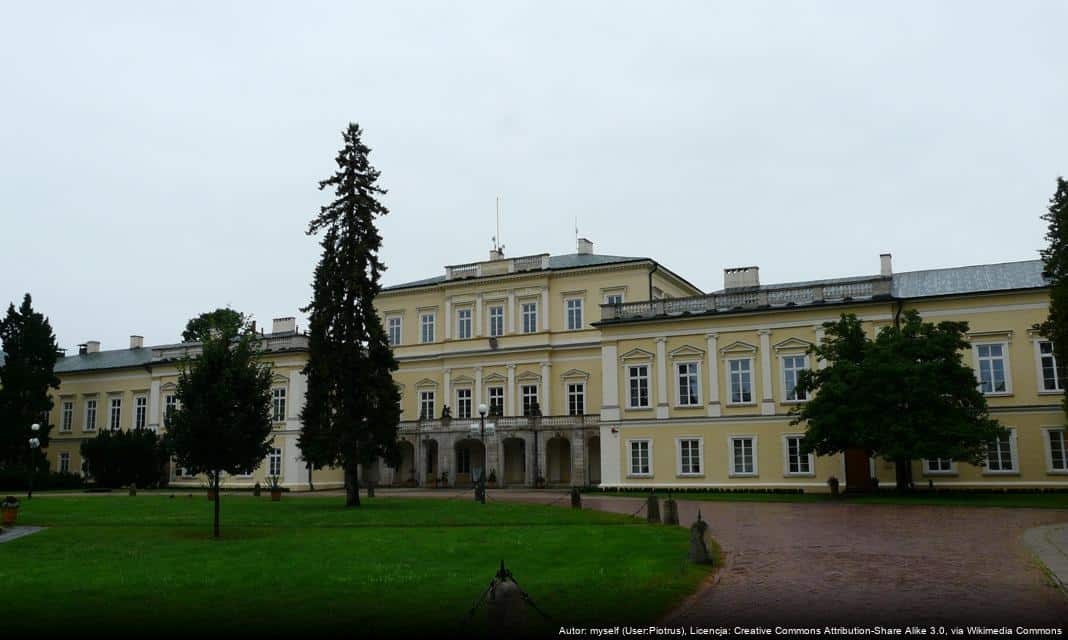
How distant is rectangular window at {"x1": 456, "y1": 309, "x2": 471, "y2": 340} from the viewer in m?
53.8

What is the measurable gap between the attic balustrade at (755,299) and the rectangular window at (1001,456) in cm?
800

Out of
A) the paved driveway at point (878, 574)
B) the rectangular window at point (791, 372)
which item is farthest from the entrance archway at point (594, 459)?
the paved driveway at point (878, 574)

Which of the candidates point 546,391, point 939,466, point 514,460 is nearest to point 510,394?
point 546,391

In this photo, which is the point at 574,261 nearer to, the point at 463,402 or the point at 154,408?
the point at 463,402

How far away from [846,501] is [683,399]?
11.6 m

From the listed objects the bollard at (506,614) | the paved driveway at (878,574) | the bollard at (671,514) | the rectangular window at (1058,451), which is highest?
the rectangular window at (1058,451)

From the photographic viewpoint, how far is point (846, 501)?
31.6 meters

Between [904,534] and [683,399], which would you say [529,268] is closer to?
[683,399]

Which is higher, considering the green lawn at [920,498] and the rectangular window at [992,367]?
the rectangular window at [992,367]

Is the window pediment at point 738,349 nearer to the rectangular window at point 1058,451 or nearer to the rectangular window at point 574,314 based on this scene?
the rectangular window at point 574,314

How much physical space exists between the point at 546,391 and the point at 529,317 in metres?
4.79

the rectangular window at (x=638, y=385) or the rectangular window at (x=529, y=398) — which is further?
the rectangular window at (x=529, y=398)

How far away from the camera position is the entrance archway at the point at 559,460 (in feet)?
164

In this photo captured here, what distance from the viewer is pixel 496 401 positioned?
171ft
